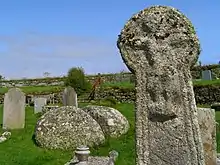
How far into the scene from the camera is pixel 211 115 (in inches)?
344

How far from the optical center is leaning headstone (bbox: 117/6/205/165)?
4.48 metres

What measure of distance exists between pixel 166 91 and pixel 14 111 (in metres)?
11.8

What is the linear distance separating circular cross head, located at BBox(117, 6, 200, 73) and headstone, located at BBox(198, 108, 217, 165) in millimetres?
4191

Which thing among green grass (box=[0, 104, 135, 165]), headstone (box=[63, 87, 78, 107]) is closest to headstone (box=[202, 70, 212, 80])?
headstone (box=[63, 87, 78, 107])

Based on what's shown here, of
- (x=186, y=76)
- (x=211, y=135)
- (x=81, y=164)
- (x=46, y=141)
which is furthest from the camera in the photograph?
(x=46, y=141)

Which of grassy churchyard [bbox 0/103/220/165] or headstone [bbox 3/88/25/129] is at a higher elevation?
headstone [bbox 3/88/25/129]

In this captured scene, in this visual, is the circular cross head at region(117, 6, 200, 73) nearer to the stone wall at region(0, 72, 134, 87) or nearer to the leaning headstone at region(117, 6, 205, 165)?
the leaning headstone at region(117, 6, 205, 165)

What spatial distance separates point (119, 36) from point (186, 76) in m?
0.80

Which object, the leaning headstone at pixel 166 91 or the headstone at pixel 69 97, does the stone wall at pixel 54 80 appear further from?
the leaning headstone at pixel 166 91

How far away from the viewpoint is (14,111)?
51.6ft

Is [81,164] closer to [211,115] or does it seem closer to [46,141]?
[211,115]

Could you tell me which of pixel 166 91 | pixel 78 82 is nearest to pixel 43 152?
pixel 166 91

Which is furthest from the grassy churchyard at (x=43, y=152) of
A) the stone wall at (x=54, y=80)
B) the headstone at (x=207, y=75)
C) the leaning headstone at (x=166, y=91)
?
the stone wall at (x=54, y=80)

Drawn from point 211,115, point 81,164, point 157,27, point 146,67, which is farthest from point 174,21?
point 211,115
